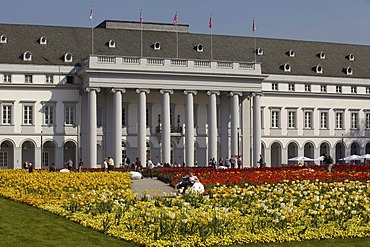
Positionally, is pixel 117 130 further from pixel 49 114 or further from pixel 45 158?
pixel 45 158

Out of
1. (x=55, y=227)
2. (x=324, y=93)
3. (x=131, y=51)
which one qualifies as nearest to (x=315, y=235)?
(x=55, y=227)

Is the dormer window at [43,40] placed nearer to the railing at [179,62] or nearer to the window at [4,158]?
the window at [4,158]

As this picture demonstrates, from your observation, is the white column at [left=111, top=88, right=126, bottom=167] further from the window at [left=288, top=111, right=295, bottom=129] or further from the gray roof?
the window at [left=288, top=111, right=295, bottom=129]

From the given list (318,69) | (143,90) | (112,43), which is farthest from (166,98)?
(318,69)

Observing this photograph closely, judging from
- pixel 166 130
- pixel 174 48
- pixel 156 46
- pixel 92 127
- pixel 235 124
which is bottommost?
pixel 166 130

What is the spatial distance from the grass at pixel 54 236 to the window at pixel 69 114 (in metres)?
48.0

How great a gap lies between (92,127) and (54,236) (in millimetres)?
48439

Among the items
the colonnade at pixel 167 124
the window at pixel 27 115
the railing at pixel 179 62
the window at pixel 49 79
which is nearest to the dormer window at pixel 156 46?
the railing at pixel 179 62

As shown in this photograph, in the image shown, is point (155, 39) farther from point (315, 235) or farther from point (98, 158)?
point (315, 235)

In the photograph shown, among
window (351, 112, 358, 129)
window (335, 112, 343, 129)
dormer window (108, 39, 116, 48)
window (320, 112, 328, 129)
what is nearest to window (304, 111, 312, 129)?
window (320, 112, 328, 129)

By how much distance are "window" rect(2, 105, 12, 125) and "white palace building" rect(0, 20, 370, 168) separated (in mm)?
97

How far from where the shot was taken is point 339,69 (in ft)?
284

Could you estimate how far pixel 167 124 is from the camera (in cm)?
7194

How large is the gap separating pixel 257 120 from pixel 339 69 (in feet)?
53.7
